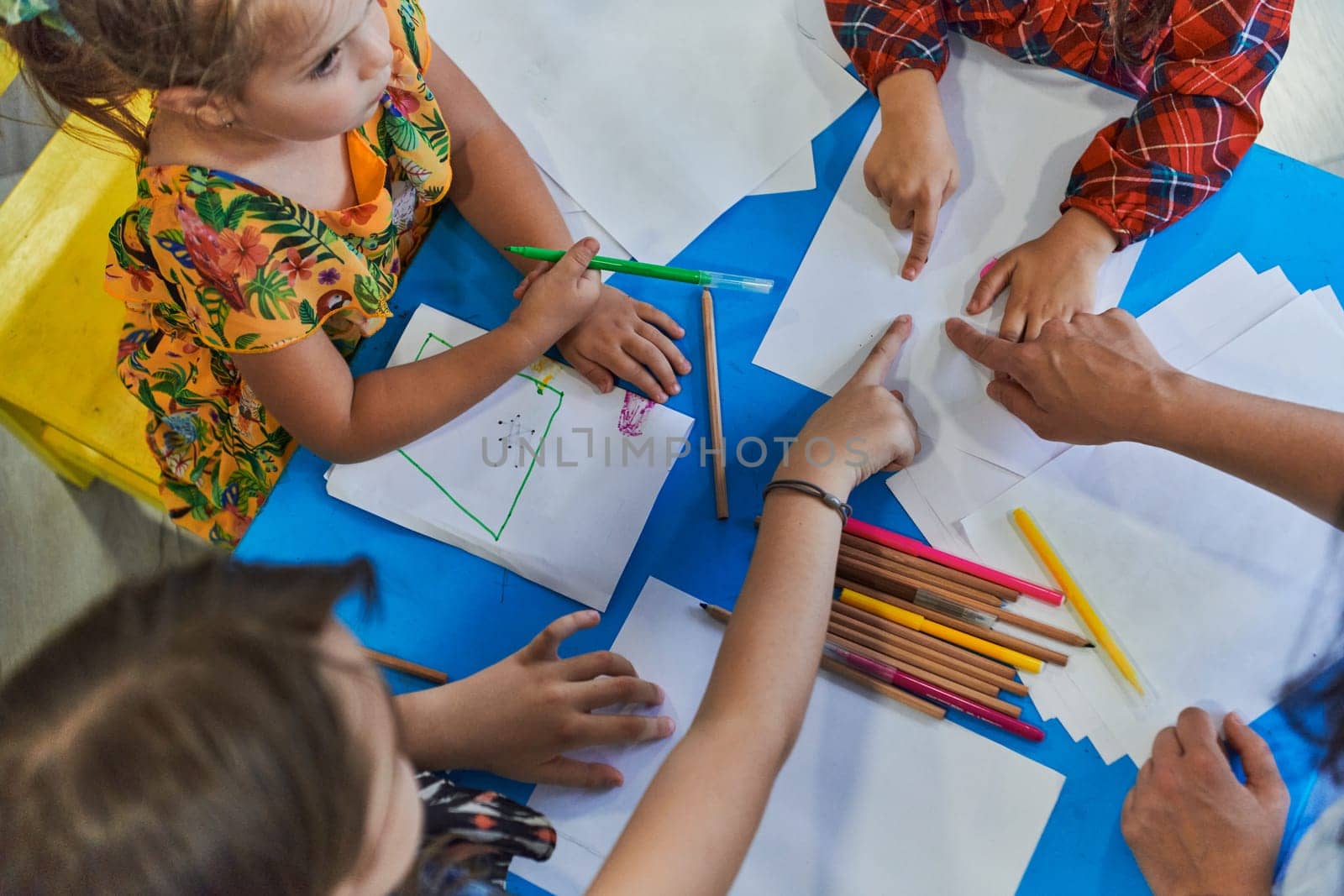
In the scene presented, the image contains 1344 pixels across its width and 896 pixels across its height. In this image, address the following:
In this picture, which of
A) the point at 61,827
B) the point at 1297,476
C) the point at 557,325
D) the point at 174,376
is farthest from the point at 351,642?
the point at 1297,476

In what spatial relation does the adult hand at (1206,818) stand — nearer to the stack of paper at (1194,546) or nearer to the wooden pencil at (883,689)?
the stack of paper at (1194,546)

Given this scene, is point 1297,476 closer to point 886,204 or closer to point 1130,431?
point 1130,431

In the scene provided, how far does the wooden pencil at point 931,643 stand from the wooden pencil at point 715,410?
0.38ft

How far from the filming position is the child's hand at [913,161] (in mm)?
748

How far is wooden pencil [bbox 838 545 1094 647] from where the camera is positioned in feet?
2.16

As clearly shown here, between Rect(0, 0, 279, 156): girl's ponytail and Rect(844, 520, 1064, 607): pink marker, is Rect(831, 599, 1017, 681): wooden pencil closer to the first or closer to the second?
Rect(844, 520, 1064, 607): pink marker

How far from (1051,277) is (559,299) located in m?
0.38

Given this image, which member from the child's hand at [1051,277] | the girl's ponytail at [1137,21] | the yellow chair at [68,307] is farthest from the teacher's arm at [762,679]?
the yellow chair at [68,307]

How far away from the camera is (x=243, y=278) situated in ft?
2.10

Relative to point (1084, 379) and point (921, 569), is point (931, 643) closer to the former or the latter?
point (921, 569)

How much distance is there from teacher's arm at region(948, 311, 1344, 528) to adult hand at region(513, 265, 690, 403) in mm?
223

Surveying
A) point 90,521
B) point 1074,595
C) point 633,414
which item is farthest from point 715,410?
point 90,521

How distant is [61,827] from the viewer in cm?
38

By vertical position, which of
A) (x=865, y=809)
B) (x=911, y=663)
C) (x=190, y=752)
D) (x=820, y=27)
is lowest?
(x=190, y=752)
